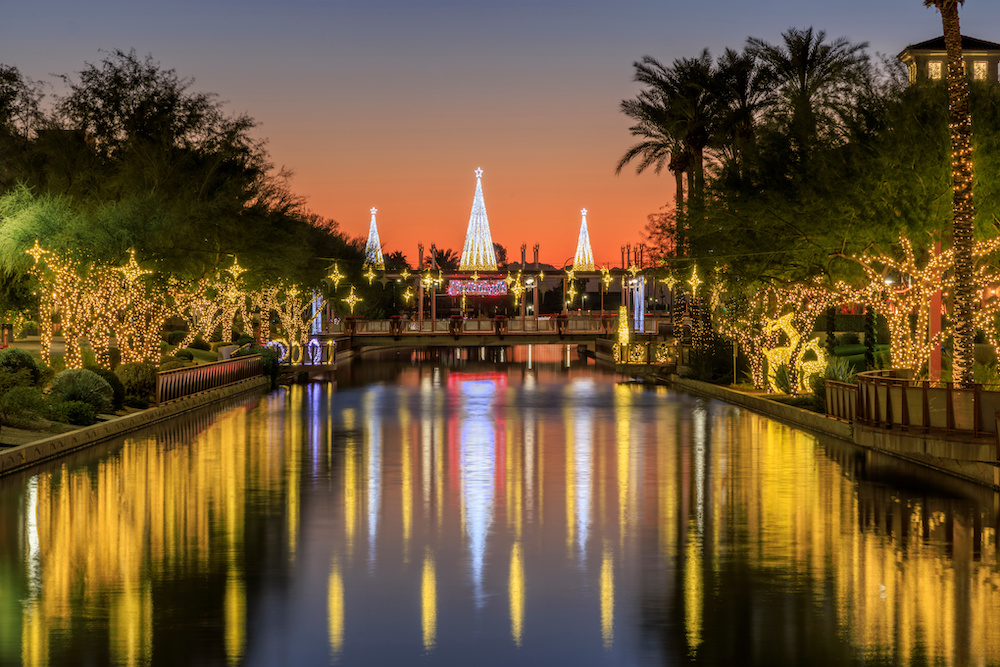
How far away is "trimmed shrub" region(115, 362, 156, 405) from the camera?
31.0 m

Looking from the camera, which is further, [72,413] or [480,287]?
[480,287]

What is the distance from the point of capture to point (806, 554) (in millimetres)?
12406

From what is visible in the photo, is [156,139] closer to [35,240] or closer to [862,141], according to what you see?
[35,240]

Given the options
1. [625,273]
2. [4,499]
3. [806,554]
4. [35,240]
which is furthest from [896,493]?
[625,273]

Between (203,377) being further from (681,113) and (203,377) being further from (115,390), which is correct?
(681,113)

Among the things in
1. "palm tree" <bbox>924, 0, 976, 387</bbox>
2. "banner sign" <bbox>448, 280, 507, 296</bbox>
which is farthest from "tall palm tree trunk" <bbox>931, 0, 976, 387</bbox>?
"banner sign" <bbox>448, 280, 507, 296</bbox>

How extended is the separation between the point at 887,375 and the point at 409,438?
34.6ft

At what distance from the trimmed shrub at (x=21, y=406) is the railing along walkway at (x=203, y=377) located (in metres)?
6.73

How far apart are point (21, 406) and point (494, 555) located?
14.8 m

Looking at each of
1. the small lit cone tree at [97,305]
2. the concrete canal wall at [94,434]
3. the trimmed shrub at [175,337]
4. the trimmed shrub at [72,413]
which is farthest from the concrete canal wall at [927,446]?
the trimmed shrub at [175,337]

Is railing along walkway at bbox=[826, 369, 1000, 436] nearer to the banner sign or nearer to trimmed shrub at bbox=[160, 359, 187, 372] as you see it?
trimmed shrub at bbox=[160, 359, 187, 372]

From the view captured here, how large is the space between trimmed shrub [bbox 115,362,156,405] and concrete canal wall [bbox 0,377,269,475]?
70 centimetres

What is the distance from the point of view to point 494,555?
487 inches

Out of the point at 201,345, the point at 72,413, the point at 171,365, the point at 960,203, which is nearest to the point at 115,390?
the point at 72,413
